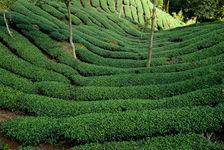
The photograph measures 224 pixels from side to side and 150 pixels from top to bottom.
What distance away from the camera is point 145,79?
15656 mm

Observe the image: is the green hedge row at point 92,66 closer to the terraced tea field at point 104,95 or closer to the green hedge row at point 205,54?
the terraced tea field at point 104,95

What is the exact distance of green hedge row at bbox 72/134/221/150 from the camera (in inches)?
305

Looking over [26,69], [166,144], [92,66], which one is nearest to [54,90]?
[26,69]

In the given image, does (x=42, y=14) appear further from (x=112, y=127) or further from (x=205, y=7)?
(x=205, y=7)

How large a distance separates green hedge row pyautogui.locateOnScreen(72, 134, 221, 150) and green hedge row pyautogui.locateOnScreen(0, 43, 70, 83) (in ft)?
29.7

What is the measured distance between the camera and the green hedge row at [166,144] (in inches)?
305

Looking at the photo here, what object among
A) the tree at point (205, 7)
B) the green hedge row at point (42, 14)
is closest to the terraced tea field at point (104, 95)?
the green hedge row at point (42, 14)

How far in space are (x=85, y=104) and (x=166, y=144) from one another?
6316mm

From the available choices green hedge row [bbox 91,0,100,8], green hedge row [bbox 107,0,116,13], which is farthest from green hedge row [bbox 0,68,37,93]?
green hedge row [bbox 107,0,116,13]

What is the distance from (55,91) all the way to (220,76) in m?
14.2

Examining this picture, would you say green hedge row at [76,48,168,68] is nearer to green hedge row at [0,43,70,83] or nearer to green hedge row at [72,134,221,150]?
green hedge row at [0,43,70,83]

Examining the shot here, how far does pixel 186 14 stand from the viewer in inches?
3211

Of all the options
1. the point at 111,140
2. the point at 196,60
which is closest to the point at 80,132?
the point at 111,140

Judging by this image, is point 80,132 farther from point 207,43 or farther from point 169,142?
point 207,43
